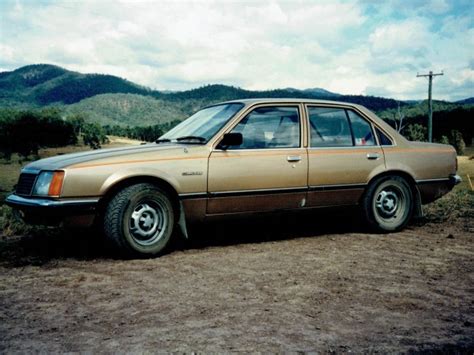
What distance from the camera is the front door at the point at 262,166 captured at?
5473mm

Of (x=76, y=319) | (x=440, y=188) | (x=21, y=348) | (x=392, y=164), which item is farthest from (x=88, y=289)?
(x=440, y=188)

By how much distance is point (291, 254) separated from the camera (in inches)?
212

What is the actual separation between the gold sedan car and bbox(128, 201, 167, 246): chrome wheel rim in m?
0.01

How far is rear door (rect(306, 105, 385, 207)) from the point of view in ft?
19.9

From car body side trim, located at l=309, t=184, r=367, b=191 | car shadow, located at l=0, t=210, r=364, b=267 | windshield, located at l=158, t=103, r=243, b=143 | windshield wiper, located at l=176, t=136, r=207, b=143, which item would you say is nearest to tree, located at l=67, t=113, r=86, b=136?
car shadow, located at l=0, t=210, r=364, b=267

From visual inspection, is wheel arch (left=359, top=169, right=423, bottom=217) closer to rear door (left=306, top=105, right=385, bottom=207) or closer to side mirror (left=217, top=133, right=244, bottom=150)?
rear door (left=306, top=105, right=385, bottom=207)

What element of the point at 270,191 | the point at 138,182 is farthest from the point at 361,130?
the point at 138,182

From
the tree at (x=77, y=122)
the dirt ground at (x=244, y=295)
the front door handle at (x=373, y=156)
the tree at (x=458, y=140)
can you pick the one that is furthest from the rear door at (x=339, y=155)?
the tree at (x=458, y=140)

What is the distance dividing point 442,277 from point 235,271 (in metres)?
1.90

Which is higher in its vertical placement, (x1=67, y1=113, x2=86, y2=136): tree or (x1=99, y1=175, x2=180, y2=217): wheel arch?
(x1=67, y1=113, x2=86, y2=136): tree

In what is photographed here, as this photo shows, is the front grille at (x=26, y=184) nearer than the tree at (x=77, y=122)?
Yes

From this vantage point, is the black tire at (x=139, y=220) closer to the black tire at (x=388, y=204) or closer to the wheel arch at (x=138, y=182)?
the wheel arch at (x=138, y=182)

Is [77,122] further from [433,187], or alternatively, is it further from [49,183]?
[49,183]

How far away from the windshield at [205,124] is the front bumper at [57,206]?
1452 mm
